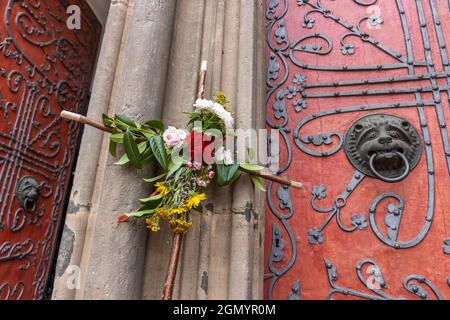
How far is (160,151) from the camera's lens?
97 centimetres

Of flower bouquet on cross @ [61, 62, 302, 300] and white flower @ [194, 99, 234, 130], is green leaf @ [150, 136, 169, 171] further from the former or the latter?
white flower @ [194, 99, 234, 130]

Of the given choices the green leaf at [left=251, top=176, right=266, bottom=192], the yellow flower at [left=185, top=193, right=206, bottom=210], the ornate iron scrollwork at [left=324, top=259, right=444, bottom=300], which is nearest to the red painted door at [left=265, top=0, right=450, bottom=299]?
the ornate iron scrollwork at [left=324, top=259, right=444, bottom=300]

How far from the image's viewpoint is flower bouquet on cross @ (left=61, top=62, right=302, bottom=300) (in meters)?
0.93

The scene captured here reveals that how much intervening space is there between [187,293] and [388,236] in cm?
67

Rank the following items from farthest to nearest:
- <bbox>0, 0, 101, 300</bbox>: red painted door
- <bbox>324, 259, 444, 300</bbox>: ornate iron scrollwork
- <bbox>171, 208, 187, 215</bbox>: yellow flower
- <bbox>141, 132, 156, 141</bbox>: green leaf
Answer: <bbox>0, 0, 101, 300</bbox>: red painted door
<bbox>324, 259, 444, 300</bbox>: ornate iron scrollwork
<bbox>141, 132, 156, 141</bbox>: green leaf
<bbox>171, 208, 187, 215</bbox>: yellow flower

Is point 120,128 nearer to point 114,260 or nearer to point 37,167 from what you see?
point 114,260

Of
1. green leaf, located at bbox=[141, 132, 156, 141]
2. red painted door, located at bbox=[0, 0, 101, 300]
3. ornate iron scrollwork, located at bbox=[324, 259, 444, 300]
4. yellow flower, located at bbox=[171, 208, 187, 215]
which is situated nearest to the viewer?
yellow flower, located at bbox=[171, 208, 187, 215]

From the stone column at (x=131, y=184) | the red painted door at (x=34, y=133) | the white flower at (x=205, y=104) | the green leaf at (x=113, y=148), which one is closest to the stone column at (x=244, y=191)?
the white flower at (x=205, y=104)

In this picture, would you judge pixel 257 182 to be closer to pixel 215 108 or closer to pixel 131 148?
pixel 215 108

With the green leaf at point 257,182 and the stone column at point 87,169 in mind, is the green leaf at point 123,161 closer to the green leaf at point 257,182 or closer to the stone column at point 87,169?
the stone column at point 87,169

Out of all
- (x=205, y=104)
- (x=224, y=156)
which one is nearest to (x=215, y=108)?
(x=205, y=104)

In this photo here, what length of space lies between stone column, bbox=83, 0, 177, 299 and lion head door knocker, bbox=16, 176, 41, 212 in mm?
1206

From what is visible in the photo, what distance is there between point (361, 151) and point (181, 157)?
2.17ft
